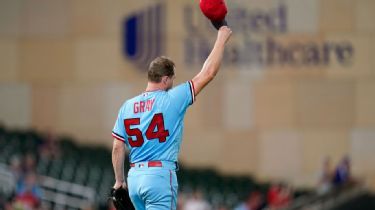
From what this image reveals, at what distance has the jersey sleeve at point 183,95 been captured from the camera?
6.89 meters

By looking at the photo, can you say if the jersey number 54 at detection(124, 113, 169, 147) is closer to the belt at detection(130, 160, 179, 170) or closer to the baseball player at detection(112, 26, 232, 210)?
the baseball player at detection(112, 26, 232, 210)

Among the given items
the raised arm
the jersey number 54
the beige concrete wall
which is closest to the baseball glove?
the jersey number 54

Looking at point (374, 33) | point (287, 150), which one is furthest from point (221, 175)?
point (374, 33)

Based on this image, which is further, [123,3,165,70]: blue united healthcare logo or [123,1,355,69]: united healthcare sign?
[123,3,165,70]: blue united healthcare logo

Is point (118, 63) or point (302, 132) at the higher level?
point (118, 63)

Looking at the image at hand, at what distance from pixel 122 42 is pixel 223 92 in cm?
240

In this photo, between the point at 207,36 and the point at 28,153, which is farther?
the point at 207,36

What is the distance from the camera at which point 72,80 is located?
22.7m

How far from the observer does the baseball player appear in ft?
22.5

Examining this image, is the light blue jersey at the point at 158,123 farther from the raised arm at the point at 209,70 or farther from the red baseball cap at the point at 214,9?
the red baseball cap at the point at 214,9

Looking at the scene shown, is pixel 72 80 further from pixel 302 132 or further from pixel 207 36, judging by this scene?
pixel 302 132

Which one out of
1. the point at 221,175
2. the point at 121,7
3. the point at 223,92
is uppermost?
the point at 121,7

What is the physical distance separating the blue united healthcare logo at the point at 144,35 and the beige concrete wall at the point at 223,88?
0.14m

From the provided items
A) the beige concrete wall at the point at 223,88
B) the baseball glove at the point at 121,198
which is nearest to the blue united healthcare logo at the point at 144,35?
the beige concrete wall at the point at 223,88
